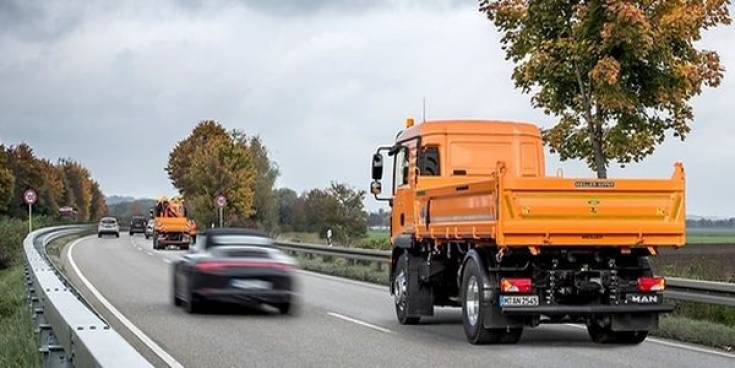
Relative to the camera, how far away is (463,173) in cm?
1733

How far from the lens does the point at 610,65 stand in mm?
23016

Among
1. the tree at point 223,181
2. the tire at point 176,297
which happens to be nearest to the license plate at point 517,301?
the tire at point 176,297

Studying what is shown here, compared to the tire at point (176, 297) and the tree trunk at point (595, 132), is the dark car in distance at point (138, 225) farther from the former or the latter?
the tire at point (176, 297)

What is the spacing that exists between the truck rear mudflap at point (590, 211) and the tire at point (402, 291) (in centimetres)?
373

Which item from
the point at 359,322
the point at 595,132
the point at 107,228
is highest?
the point at 595,132

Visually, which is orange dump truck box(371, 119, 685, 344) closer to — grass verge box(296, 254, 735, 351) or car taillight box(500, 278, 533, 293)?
car taillight box(500, 278, 533, 293)

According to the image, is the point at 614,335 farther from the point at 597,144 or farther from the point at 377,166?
the point at 597,144

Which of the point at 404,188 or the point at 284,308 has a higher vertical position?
the point at 404,188

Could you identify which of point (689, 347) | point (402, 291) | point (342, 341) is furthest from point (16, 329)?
point (689, 347)

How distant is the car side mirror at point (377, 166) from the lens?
1808 cm

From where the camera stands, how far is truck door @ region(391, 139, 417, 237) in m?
17.3

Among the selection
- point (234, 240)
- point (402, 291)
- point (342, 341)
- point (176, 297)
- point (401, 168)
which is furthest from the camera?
point (176, 297)

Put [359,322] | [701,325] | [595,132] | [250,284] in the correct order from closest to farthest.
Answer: [701,325] → [359,322] → [250,284] → [595,132]

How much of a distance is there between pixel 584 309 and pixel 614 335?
4.06 feet
